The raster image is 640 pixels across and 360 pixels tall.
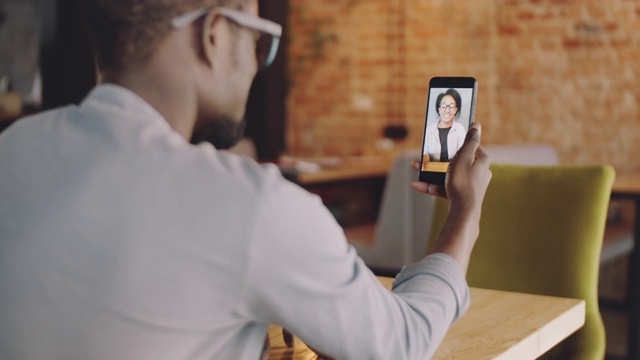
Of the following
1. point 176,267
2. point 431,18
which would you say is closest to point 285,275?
point 176,267

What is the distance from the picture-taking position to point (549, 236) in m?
2.43

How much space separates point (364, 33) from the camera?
237 inches

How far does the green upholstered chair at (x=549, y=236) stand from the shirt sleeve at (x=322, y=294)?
52.1 inches

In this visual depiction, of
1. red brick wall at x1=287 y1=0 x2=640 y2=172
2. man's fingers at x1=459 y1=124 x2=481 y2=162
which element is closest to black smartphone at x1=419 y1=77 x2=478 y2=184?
man's fingers at x1=459 y1=124 x2=481 y2=162

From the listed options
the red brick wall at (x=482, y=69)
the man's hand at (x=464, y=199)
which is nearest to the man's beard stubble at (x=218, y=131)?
the man's hand at (x=464, y=199)

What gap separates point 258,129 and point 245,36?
203 inches

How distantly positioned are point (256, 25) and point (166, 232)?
0.30 meters

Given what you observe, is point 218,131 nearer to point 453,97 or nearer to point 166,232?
point 166,232

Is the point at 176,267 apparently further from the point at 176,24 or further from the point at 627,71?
the point at 627,71

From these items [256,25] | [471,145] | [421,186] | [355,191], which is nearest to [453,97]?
[421,186]

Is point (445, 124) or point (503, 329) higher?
point (445, 124)

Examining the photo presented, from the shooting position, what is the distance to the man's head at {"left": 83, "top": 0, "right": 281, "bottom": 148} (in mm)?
1031

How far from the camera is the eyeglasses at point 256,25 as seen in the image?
1027 mm

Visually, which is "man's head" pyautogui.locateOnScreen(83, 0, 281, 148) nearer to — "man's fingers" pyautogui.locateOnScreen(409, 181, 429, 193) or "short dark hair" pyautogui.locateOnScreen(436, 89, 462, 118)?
"man's fingers" pyautogui.locateOnScreen(409, 181, 429, 193)
